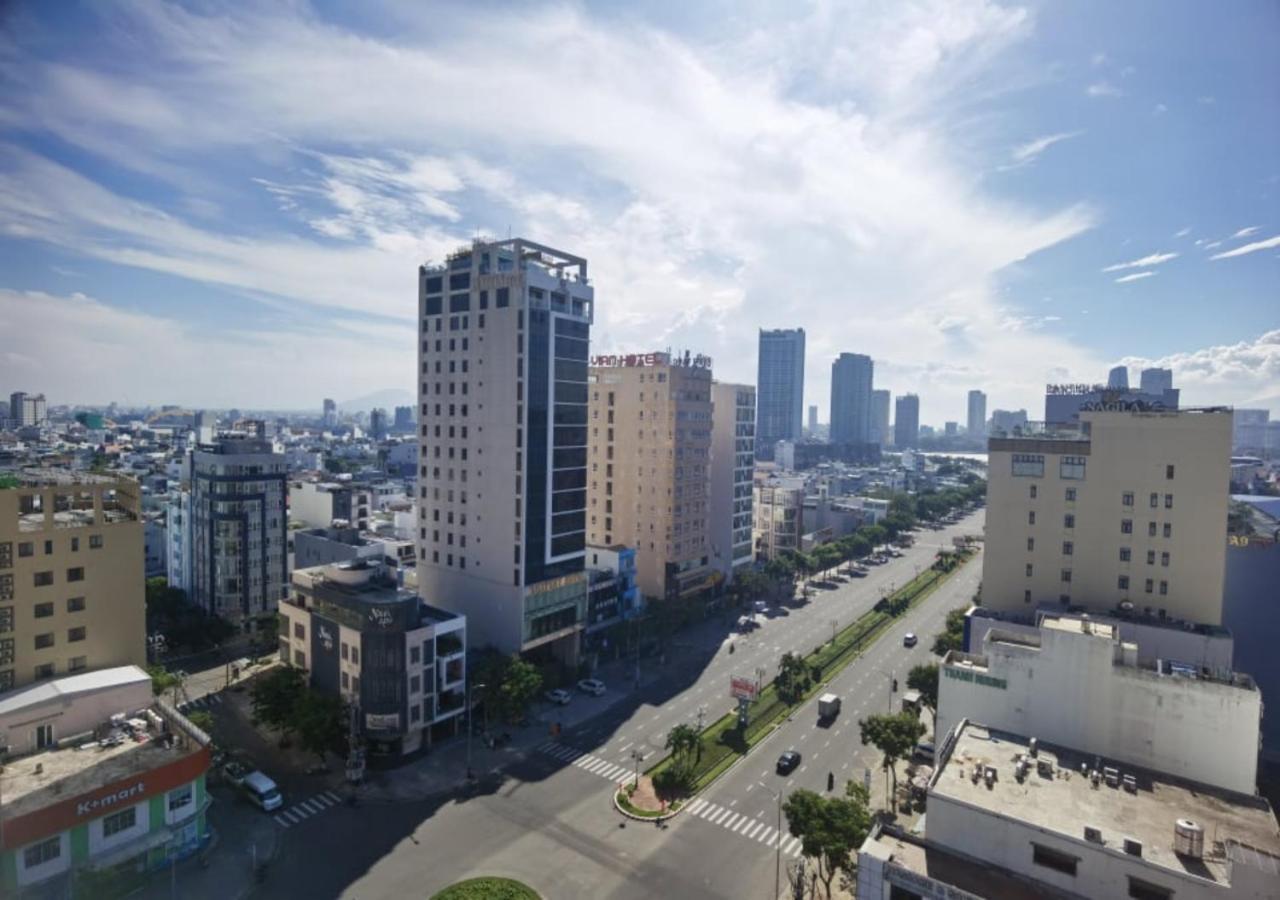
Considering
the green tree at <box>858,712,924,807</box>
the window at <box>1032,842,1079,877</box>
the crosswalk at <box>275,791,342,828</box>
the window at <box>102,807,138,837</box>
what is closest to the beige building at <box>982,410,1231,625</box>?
the green tree at <box>858,712,924,807</box>

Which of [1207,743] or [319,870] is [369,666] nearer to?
[319,870]

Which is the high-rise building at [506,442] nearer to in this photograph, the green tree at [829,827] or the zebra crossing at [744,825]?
the zebra crossing at [744,825]

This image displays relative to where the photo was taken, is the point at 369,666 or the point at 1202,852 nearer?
the point at 1202,852

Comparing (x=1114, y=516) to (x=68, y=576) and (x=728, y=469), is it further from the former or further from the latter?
(x=68, y=576)

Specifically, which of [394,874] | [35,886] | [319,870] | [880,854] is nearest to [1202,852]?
[880,854]

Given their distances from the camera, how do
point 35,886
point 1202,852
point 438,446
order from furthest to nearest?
point 438,446 → point 35,886 → point 1202,852

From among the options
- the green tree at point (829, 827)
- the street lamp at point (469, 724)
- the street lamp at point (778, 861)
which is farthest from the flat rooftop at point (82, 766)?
the green tree at point (829, 827)
